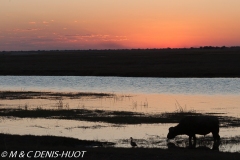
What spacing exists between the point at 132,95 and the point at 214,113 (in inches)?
483

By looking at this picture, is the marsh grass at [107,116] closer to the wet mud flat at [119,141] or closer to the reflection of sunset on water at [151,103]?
the wet mud flat at [119,141]

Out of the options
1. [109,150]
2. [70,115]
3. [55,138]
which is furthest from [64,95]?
[109,150]

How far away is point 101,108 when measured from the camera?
2984 centimetres

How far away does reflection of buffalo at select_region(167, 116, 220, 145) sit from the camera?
18.6 m

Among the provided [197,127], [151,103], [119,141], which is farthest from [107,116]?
[197,127]

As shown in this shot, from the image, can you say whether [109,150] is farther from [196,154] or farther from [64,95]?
[64,95]

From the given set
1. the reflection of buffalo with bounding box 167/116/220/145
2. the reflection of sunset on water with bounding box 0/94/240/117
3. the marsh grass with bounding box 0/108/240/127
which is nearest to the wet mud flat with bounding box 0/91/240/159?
the marsh grass with bounding box 0/108/240/127

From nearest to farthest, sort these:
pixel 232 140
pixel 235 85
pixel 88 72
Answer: pixel 232 140 → pixel 235 85 → pixel 88 72

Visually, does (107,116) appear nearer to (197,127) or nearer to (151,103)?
(151,103)

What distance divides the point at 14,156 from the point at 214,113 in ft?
48.3

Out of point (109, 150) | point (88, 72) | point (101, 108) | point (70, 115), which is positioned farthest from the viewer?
point (88, 72)

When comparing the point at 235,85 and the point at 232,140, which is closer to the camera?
the point at 232,140

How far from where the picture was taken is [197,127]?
62.1 ft

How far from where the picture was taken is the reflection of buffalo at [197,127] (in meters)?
18.6
